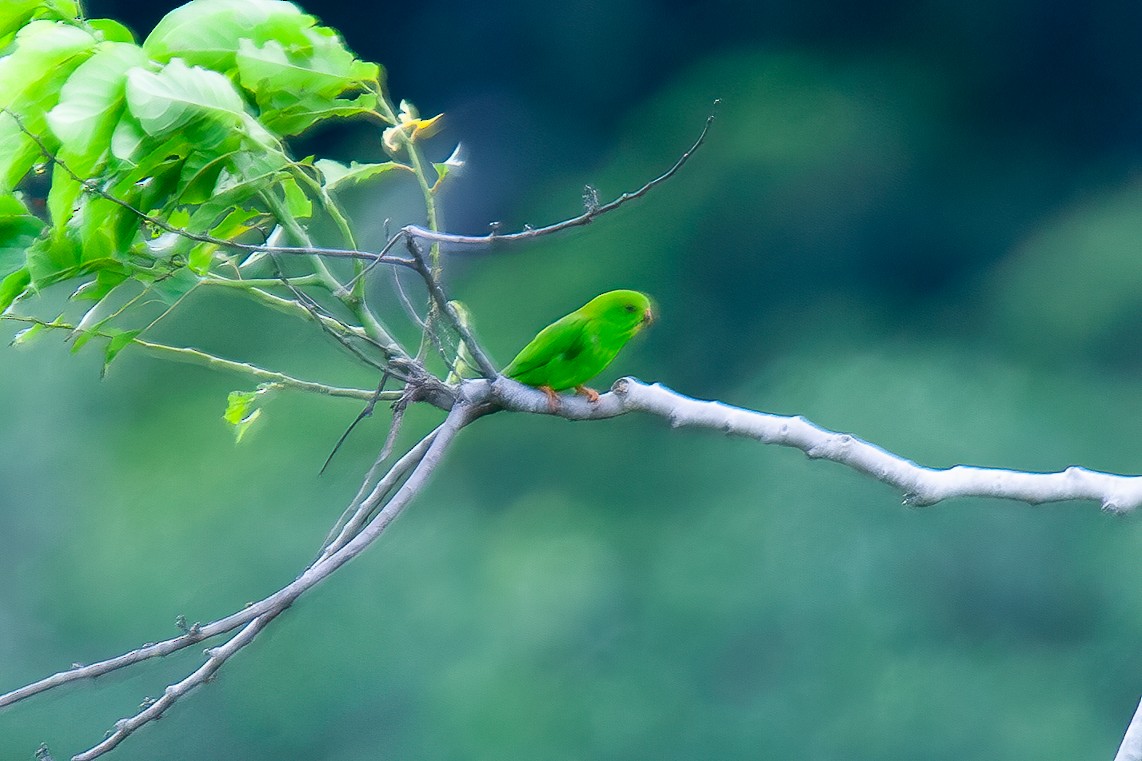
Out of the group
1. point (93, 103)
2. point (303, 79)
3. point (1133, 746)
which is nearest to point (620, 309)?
point (303, 79)

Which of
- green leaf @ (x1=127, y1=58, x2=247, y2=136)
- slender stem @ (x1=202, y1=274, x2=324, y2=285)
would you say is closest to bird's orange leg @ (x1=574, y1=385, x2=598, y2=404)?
slender stem @ (x1=202, y1=274, x2=324, y2=285)

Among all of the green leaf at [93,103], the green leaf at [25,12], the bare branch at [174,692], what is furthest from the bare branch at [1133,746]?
the green leaf at [25,12]

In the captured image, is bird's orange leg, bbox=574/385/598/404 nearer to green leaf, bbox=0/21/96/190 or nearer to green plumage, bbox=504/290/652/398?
green plumage, bbox=504/290/652/398

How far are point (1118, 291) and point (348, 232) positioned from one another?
1647 mm

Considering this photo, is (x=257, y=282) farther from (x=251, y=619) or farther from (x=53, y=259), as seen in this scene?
(x=251, y=619)

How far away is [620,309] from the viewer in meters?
0.97

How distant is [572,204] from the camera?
198cm

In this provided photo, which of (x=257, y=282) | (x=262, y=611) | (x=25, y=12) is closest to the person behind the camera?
(x=262, y=611)

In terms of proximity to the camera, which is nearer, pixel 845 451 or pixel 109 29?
pixel 109 29

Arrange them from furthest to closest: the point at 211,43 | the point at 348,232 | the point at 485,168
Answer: the point at 485,168
the point at 348,232
the point at 211,43

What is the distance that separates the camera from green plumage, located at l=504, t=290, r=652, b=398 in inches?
37.6

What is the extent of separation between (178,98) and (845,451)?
2.11 ft

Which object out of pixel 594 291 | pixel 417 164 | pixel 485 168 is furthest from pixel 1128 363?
pixel 417 164

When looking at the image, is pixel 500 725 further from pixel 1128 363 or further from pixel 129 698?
pixel 1128 363
